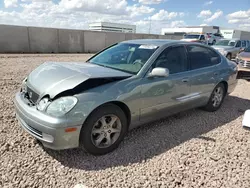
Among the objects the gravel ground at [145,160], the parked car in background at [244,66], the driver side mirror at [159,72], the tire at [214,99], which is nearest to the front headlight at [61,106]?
the gravel ground at [145,160]

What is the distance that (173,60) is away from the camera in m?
3.75

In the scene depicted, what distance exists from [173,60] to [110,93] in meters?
1.55

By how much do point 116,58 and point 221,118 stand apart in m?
2.60

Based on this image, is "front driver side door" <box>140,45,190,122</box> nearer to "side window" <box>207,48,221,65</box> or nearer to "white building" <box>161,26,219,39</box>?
"side window" <box>207,48,221,65</box>

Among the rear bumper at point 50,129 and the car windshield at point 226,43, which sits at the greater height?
the car windshield at point 226,43

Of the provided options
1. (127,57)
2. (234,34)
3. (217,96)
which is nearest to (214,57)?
(217,96)

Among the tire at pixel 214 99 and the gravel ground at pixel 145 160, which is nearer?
the gravel ground at pixel 145 160

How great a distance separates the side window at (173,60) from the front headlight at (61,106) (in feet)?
4.90

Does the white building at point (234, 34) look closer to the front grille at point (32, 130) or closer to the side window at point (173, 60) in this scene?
the side window at point (173, 60)

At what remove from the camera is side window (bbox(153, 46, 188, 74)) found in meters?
3.52

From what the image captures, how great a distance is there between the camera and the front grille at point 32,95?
9.42 ft

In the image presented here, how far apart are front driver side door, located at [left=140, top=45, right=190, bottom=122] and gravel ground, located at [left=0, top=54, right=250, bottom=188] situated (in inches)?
16.7

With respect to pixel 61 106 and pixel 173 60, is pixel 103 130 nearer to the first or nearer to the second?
pixel 61 106

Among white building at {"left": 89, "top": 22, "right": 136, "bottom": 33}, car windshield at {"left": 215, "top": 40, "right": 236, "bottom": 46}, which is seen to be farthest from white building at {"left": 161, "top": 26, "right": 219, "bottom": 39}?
car windshield at {"left": 215, "top": 40, "right": 236, "bottom": 46}
